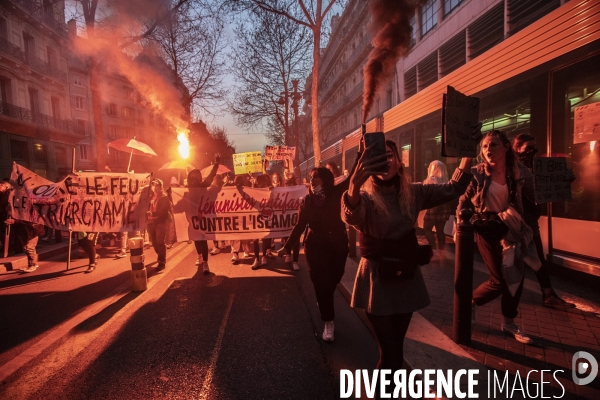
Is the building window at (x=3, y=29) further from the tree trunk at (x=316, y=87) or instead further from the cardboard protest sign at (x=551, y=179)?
the cardboard protest sign at (x=551, y=179)

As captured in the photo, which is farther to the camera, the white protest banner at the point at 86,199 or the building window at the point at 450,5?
the building window at the point at 450,5

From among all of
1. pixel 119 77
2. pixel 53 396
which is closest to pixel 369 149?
pixel 53 396

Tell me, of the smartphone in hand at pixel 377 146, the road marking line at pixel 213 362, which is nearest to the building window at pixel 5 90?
the road marking line at pixel 213 362

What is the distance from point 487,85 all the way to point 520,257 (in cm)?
473

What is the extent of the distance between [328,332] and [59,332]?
3.25 m

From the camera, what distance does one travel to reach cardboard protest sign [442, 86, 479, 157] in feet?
8.52

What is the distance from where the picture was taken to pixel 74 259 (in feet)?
26.9

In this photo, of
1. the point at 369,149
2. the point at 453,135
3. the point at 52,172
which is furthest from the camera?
the point at 52,172

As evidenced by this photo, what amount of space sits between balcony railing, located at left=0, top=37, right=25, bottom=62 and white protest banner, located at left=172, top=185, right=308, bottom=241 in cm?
2545

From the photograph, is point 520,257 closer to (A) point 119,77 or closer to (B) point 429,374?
(B) point 429,374

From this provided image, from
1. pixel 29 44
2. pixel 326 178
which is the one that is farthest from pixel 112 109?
pixel 326 178

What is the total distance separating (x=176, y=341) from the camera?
358 cm

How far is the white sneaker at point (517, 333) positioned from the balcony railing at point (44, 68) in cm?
3310

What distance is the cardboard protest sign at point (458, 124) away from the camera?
2.60 meters
